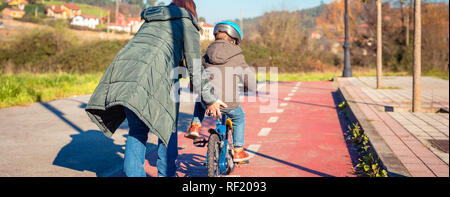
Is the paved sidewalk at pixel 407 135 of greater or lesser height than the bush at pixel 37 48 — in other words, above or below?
below

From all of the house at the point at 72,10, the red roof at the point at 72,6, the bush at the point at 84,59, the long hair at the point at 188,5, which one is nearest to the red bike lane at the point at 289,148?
the long hair at the point at 188,5

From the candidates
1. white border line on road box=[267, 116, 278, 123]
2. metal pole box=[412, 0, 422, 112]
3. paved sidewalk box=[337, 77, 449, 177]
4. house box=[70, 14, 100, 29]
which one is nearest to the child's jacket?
paved sidewalk box=[337, 77, 449, 177]

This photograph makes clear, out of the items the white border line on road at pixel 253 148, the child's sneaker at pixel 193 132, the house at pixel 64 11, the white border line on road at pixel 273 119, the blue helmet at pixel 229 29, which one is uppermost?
the house at pixel 64 11

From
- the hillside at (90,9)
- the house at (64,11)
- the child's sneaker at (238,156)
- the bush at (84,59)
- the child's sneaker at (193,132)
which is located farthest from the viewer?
the hillside at (90,9)

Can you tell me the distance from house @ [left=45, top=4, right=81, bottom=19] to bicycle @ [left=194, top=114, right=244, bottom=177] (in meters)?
87.9

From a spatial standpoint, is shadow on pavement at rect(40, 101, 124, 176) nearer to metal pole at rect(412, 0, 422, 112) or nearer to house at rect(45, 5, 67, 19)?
metal pole at rect(412, 0, 422, 112)

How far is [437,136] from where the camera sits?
6512 millimetres

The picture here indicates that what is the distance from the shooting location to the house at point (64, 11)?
89.1 m

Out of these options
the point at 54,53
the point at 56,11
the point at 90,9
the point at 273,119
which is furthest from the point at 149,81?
the point at 90,9

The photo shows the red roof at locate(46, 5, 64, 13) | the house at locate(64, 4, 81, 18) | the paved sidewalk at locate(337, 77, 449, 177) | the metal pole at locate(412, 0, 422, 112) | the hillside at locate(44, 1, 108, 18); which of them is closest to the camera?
the paved sidewalk at locate(337, 77, 449, 177)

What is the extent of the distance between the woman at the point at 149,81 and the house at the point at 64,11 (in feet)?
291

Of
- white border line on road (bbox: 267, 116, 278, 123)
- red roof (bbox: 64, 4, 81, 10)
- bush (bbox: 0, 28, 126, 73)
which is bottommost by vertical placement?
white border line on road (bbox: 267, 116, 278, 123)

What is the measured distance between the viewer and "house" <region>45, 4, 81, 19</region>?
3509 inches

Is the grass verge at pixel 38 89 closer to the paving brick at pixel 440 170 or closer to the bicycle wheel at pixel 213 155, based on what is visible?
the bicycle wheel at pixel 213 155
